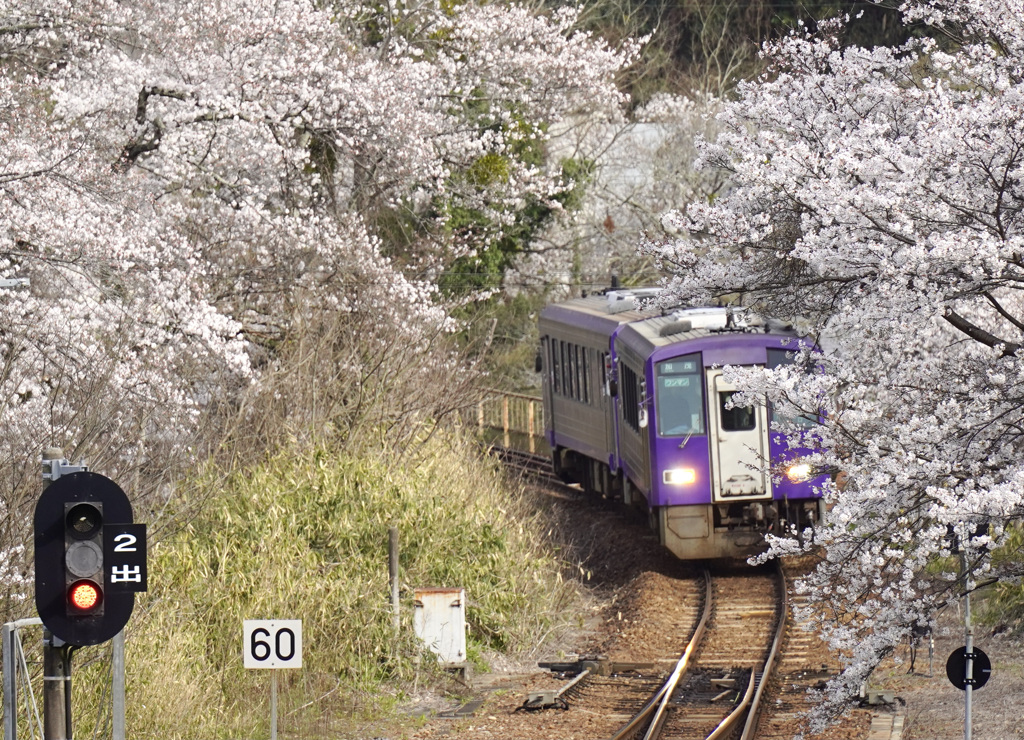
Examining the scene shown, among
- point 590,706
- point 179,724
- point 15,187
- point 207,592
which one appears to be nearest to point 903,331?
point 590,706

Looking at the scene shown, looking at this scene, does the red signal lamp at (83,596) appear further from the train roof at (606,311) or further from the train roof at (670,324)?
the train roof at (606,311)

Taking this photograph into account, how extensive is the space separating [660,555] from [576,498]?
530cm

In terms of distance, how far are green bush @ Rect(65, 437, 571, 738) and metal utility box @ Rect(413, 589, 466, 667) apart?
0.14m

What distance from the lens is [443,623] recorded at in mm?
14977

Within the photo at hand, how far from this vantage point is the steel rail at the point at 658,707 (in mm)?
12438

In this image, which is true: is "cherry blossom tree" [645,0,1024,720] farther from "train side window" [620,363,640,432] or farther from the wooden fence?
the wooden fence

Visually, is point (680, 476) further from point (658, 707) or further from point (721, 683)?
point (658, 707)

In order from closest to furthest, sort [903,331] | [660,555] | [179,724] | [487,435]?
[903,331] → [179,724] → [660,555] → [487,435]

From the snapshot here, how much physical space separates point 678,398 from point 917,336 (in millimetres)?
8566

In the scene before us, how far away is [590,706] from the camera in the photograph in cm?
1379

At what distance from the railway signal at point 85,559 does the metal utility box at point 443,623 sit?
721 cm

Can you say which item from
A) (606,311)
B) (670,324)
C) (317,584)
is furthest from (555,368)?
(317,584)

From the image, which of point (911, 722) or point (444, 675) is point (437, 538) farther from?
point (911, 722)

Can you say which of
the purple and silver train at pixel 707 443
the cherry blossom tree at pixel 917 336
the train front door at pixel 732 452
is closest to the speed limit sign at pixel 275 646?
the cherry blossom tree at pixel 917 336
